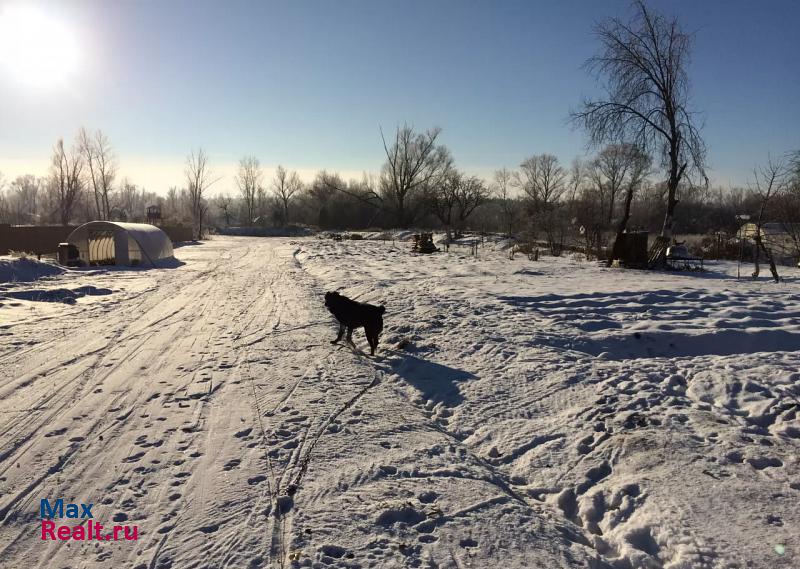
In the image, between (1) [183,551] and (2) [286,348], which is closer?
(1) [183,551]

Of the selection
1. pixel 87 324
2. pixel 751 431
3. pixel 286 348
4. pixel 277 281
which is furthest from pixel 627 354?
pixel 277 281

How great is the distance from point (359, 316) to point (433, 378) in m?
1.91

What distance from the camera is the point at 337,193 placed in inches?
3024

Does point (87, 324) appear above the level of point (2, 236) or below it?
below

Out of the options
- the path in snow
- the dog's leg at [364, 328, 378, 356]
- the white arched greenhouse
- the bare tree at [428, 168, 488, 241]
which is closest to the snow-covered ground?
the path in snow

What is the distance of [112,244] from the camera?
76.4ft

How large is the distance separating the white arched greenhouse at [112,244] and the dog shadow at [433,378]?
19854 millimetres

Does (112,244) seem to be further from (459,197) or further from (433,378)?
(459,197)

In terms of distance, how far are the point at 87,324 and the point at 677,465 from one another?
10.8 metres

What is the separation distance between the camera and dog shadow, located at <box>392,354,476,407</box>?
6.17m

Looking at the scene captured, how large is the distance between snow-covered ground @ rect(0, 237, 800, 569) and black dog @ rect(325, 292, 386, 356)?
1.25 feet

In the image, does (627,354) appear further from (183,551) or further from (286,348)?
(183,551)

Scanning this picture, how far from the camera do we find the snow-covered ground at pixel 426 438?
3246 mm

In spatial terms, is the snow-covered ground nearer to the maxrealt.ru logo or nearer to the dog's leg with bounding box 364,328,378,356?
the maxrealt.ru logo
